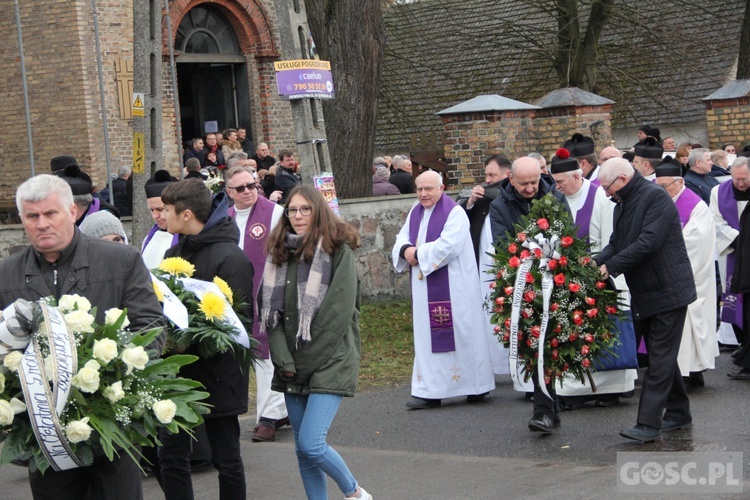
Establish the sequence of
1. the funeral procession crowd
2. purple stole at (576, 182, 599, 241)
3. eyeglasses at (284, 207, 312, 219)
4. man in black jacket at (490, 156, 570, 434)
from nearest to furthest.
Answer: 1. the funeral procession crowd
2. eyeglasses at (284, 207, 312, 219)
3. man in black jacket at (490, 156, 570, 434)
4. purple stole at (576, 182, 599, 241)

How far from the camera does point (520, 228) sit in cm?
853

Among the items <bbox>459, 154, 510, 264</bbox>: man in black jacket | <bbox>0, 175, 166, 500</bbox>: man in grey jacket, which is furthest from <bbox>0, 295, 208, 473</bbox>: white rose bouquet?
<bbox>459, 154, 510, 264</bbox>: man in black jacket

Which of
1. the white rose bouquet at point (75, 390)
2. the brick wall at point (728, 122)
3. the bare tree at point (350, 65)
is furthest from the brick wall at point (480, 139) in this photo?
the white rose bouquet at point (75, 390)

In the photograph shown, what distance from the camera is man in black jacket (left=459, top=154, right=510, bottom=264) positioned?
34.8 ft

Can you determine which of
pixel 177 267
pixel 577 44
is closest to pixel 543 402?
pixel 177 267

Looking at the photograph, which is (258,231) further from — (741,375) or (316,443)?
(741,375)

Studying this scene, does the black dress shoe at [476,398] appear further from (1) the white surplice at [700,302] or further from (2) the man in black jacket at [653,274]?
(2) the man in black jacket at [653,274]

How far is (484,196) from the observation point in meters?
10.6

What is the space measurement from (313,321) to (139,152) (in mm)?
6117

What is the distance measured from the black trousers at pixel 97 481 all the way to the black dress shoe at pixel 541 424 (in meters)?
4.04

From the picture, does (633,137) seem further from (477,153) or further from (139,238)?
(139,238)

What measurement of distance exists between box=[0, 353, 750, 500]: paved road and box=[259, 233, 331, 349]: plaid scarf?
5.10ft

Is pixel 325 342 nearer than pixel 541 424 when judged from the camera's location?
Yes

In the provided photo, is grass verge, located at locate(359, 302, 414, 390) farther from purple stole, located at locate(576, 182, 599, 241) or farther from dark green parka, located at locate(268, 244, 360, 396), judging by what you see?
dark green parka, located at locate(268, 244, 360, 396)
